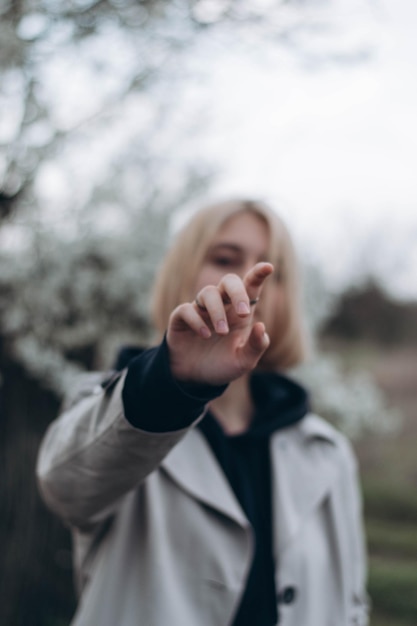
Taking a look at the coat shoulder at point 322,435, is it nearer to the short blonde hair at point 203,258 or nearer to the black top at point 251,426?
the black top at point 251,426

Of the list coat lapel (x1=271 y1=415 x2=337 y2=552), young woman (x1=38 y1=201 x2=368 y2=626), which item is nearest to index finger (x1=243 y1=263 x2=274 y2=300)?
young woman (x1=38 y1=201 x2=368 y2=626)

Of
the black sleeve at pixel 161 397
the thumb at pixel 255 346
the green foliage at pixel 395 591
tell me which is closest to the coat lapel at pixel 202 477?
the black sleeve at pixel 161 397

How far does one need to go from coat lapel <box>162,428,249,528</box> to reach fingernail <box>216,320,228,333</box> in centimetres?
52

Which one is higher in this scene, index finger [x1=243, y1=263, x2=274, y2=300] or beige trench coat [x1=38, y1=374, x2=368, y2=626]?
index finger [x1=243, y1=263, x2=274, y2=300]

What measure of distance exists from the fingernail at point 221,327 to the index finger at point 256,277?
3.5 inches

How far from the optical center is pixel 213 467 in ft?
4.50

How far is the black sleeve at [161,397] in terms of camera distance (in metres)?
0.94

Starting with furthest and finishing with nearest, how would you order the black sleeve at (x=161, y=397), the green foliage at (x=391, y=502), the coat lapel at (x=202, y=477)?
the green foliage at (x=391, y=502) < the coat lapel at (x=202, y=477) < the black sleeve at (x=161, y=397)

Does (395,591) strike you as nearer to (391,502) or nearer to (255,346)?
(391,502)

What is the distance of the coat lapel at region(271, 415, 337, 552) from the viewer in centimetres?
146

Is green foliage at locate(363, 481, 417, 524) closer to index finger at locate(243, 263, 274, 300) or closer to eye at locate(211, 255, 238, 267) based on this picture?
eye at locate(211, 255, 238, 267)

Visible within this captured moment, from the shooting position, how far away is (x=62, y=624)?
127 inches

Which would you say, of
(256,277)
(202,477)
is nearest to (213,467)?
(202,477)

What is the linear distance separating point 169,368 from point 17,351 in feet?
7.03
